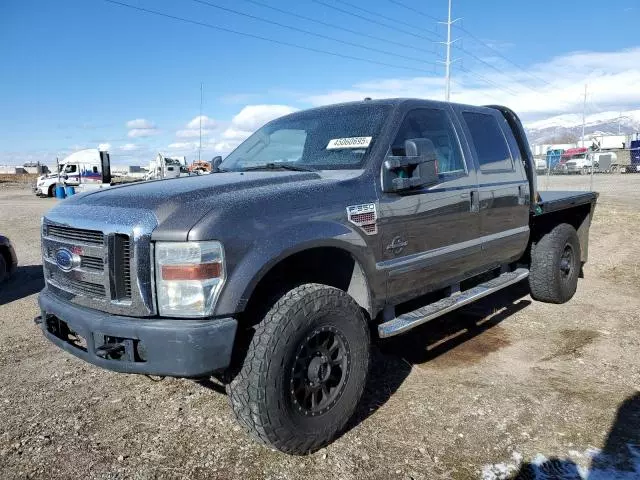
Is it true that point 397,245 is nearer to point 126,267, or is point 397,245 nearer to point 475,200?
point 475,200

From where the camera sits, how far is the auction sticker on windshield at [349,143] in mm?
3490

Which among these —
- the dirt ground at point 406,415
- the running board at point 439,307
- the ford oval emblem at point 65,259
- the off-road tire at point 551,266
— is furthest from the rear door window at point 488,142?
the ford oval emblem at point 65,259

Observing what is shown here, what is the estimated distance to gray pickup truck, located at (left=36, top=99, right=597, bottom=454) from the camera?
2.47m

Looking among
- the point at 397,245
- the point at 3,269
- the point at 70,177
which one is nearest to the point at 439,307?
the point at 397,245

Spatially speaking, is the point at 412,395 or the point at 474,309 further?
the point at 474,309

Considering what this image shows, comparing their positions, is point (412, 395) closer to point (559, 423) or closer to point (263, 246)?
point (559, 423)

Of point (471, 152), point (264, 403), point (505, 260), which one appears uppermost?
point (471, 152)

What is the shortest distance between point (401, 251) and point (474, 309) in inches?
104

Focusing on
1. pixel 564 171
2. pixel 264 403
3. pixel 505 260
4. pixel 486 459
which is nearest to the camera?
pixel 264 403

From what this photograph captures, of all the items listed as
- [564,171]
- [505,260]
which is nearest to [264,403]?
[505,260]

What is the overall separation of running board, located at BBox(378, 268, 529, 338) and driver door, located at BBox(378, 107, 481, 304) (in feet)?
0.44

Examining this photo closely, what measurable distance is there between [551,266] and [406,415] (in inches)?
119

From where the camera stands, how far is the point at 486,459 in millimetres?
2785

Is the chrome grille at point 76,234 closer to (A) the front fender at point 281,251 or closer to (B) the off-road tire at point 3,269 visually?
(A) the front fender at point 281,251
